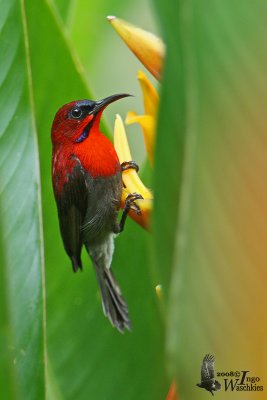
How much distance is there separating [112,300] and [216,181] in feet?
1.17

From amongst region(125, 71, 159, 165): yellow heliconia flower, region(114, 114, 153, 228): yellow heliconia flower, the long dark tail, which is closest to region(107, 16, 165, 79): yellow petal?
region(125, 71, 159, 165): yellow heliconia flower

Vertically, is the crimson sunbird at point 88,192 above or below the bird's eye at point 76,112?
below

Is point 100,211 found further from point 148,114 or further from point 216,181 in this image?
point 216,181

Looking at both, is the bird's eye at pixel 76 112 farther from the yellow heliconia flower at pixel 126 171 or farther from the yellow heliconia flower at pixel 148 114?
the yellow heliconia flower at pixel 148 114

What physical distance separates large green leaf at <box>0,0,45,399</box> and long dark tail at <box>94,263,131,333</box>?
0.07m

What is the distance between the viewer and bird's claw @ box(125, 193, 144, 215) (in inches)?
27.1

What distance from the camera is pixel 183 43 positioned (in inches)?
18.1

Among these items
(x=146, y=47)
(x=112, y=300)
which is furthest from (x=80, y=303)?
(x=146, y=47)

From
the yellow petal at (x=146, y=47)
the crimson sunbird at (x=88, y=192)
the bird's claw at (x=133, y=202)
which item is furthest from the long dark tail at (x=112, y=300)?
the yellow petal at (x=146, y=47)

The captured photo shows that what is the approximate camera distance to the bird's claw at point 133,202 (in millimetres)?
688

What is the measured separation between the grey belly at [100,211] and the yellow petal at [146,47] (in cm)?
15

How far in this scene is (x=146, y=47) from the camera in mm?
628

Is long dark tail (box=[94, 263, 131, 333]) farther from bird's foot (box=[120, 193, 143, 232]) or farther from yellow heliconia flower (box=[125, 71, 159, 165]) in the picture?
yellow heliconia flower (box=[125, 71, 159, 165])

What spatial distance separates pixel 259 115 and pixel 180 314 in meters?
0.14
